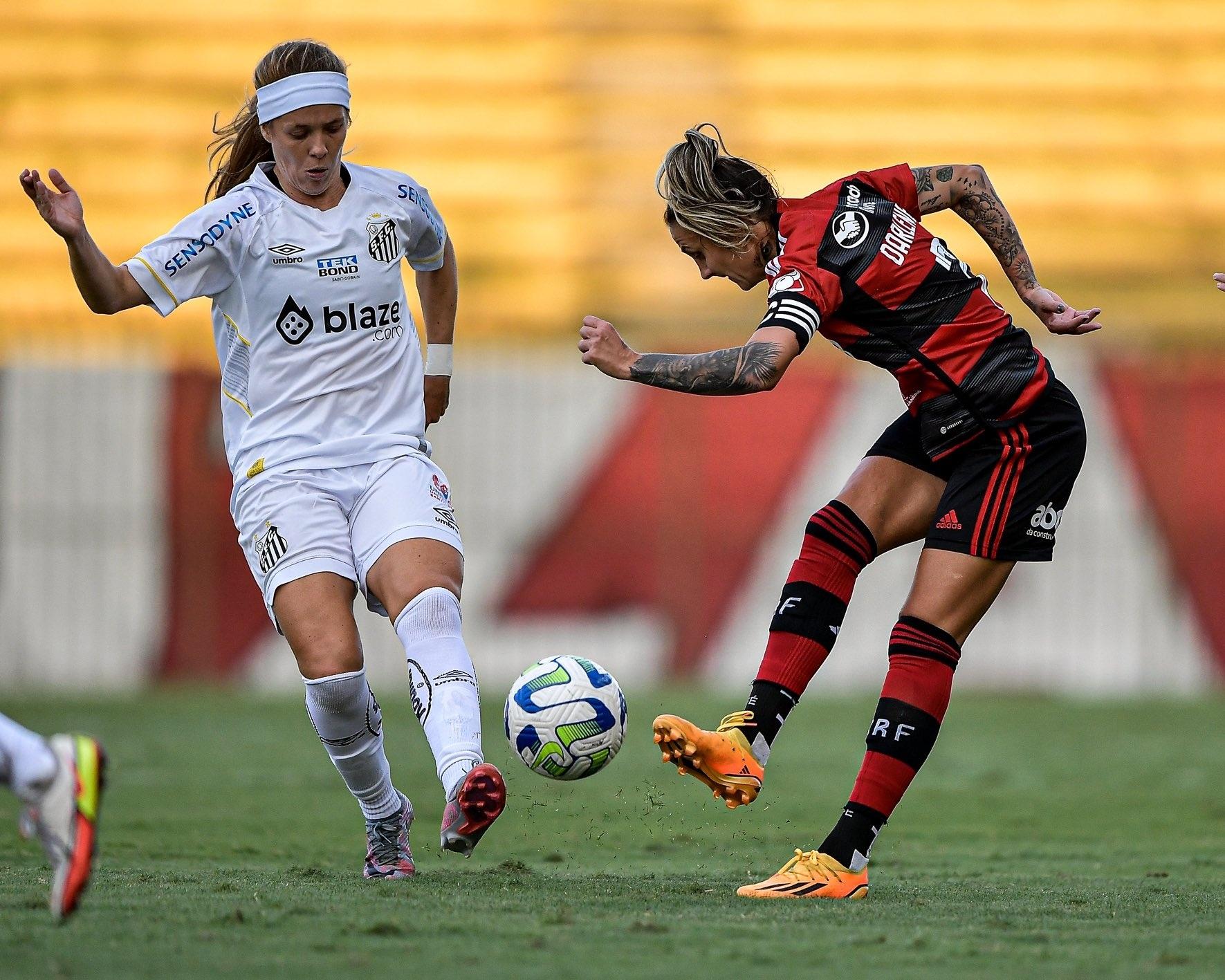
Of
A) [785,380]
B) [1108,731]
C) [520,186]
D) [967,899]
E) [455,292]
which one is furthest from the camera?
[520,186]

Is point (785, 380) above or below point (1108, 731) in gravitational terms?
above

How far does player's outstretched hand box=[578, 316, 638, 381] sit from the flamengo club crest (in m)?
0.77

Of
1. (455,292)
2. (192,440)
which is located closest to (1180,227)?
(192,440)

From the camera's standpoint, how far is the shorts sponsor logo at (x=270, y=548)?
4.57 m

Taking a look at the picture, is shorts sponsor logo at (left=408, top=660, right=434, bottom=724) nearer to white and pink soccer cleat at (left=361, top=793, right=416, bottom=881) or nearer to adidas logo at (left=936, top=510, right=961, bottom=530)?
white and pink soccer cleat at (left=361, top=793, right=416, bottom=881)

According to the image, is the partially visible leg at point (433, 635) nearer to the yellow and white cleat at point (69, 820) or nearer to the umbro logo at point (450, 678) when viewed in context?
the umbro logo at point (450, 678)

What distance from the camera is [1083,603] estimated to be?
13.8 m

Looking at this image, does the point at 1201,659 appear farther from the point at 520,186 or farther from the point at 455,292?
the point at 455,292

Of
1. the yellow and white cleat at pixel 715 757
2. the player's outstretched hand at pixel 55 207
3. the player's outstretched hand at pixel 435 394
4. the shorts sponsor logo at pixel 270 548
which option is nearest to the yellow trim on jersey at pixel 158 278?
the player's outstretched hand at pixel 55 207

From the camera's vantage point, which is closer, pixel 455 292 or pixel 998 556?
pixel 998 556

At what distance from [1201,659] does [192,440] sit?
324 inches

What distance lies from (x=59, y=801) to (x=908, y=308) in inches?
96.2

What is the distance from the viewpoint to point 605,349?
14.0 feet

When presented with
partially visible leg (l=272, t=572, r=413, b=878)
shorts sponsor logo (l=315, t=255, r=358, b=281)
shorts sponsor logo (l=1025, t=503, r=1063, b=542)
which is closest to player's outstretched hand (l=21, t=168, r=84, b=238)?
shorts sponsor logo (l=315, t=255, r=358, b=281)
